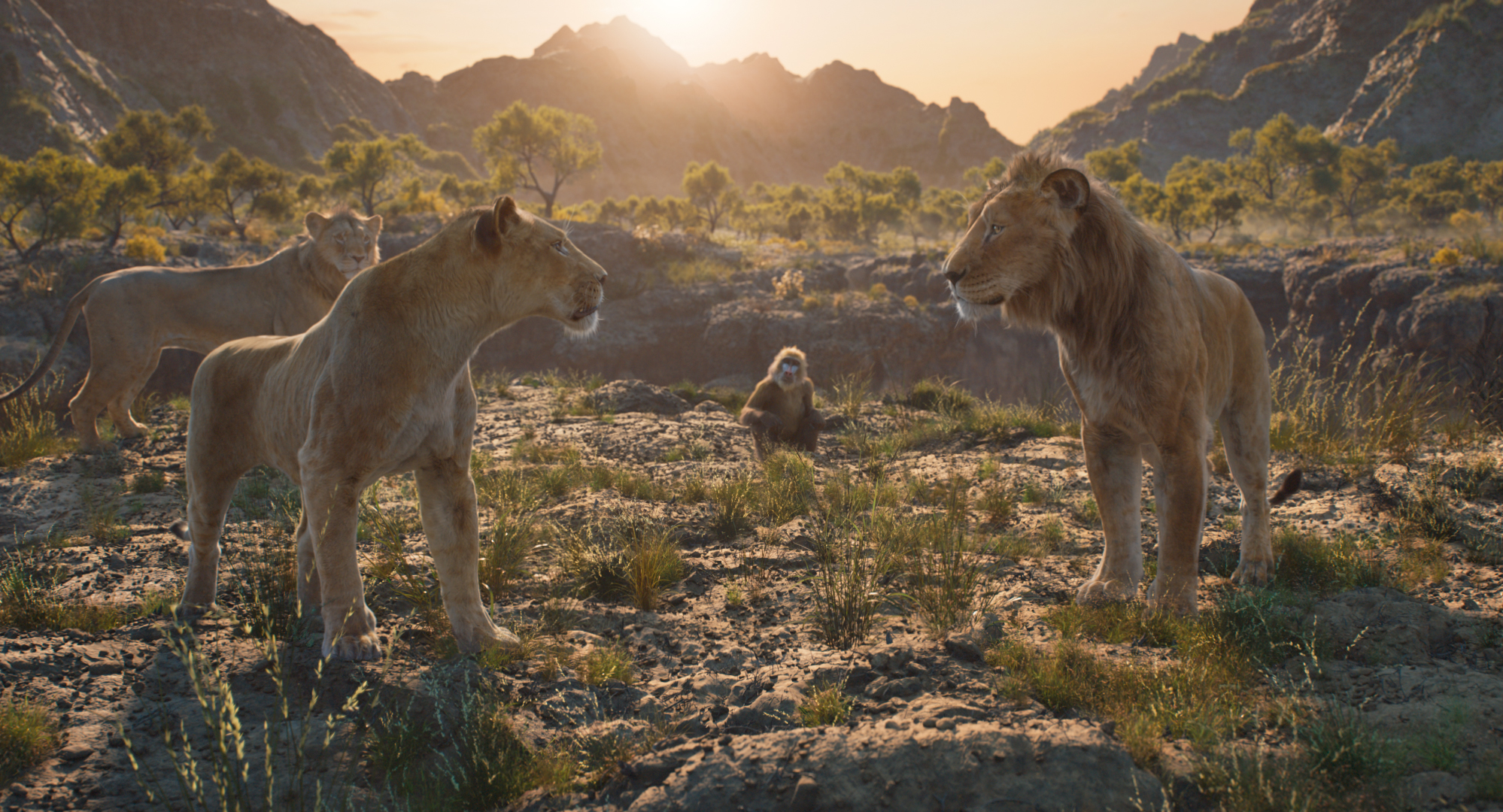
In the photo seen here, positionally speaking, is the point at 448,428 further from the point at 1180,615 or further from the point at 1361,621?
the point at 1361,621

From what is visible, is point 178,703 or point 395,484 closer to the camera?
point 178,703

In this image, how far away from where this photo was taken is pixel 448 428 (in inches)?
127

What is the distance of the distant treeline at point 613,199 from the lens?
1006 inches

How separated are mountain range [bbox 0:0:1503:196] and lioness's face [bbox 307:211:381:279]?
235ft

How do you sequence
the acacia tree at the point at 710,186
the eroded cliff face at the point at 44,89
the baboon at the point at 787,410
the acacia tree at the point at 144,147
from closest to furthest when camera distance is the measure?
1. the baboon at the point at 787,410
2. the acacia tree at the point at 144,147
3. the eroded cliff face at the point at 44,89
4. the acacia tree at the point at 710,186

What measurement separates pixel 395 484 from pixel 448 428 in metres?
4.35

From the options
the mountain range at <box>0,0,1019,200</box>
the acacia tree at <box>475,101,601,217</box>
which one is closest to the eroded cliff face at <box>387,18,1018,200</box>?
the mountain range at <box>0,0,1019,200</box>

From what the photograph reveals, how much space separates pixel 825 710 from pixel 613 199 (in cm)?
5132

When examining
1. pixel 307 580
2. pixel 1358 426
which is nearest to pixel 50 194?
pixel 307 580

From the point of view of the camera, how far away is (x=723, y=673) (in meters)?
3.52

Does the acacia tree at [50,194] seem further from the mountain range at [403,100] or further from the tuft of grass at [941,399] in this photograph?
the mountain range at [403,100]

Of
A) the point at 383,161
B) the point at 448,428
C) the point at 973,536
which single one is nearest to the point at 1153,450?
the point at 973,536

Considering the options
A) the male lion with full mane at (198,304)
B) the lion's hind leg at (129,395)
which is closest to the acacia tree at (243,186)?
the lion's hind leg at (129,395)

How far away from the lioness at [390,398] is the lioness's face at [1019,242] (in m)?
1.80
